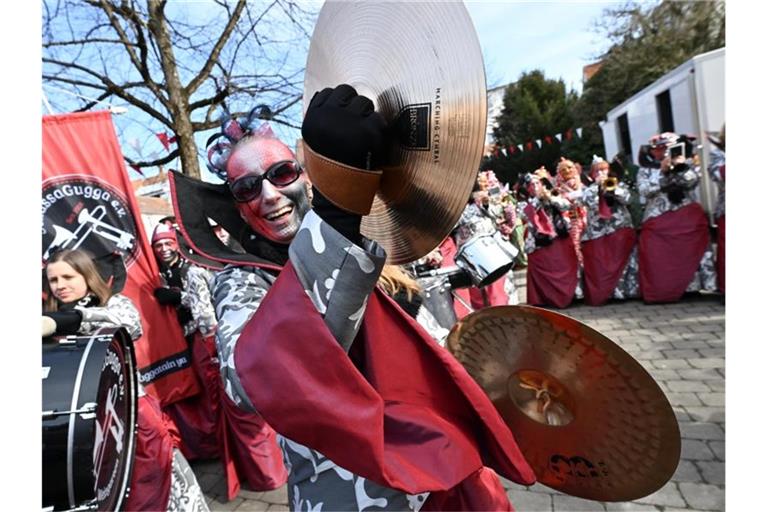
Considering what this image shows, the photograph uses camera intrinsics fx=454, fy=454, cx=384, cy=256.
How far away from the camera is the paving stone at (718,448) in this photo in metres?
3.03

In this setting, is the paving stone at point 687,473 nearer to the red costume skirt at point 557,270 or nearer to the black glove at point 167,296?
the black glove at point 167,296

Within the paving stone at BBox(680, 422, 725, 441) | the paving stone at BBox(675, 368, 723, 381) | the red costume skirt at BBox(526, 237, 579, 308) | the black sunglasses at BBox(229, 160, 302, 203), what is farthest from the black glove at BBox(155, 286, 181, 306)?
the red costume skirt at BBox(526, 237, 579, 308)

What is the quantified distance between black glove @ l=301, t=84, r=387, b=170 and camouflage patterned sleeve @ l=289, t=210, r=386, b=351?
0.47ft

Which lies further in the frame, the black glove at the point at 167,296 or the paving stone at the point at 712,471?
the black glove at the point at 167,296

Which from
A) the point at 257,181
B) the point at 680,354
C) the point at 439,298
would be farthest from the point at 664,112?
the point at 257,181

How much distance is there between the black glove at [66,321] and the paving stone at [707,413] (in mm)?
4209

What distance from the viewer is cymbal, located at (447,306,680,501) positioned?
1.10 meters

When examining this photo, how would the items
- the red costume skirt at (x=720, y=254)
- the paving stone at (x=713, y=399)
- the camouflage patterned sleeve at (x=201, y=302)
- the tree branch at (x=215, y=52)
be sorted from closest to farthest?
the camouflage patterned sleeve at (x=201, y=302) < the paving stone at (x=713, y=399) < the red costume skirt at (x=720, y=254) < the tree branch at (x=215, y=52)

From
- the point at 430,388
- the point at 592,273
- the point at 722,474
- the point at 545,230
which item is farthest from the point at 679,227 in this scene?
Result: the point at 430,388

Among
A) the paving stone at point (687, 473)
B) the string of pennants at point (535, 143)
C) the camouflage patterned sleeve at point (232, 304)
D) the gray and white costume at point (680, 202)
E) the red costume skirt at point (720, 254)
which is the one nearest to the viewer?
the camouflage patterned sleeve at point (232, 304)

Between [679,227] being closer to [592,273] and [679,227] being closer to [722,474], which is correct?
[592,273]

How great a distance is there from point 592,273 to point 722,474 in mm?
4733

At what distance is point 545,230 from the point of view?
7.32 metres

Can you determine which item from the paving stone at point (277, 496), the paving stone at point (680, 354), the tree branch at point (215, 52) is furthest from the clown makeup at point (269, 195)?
the tree branch at point (215, 52)
